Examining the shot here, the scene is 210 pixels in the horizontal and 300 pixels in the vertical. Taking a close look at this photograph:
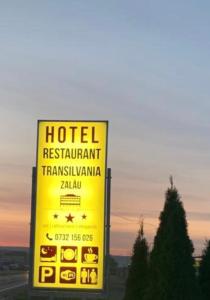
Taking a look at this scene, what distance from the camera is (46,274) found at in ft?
54.4

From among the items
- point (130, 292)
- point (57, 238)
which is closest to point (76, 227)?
point (57, 238)

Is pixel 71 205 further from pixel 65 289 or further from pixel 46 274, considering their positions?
pixel 65 289

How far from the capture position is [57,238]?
53.9 ft

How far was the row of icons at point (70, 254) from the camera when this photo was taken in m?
16.4

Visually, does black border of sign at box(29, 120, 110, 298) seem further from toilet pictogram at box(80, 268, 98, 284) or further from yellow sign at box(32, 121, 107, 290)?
toilet pictogram at box(80, 268, 98, 284)

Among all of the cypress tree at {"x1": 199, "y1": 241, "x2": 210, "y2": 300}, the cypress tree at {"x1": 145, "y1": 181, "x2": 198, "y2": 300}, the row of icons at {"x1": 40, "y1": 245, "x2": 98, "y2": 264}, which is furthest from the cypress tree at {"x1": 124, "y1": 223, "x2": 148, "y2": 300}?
the cypress tree at {"x1": 145, "y1": 181, "x2": 198, "y2": 300}

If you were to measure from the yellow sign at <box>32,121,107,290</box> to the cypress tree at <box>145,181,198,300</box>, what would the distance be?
1701 mm

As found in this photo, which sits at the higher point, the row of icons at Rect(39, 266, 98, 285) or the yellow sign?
the yellow sign

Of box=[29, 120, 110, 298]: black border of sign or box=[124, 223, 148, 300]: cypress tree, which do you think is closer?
box=[29, 120, 110, 298]: black border of sign

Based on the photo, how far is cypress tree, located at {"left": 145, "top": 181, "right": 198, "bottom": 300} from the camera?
14.6 m

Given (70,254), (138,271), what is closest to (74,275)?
(70,254)

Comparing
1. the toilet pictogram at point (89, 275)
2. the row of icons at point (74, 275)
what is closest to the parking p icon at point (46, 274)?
the row of icons at point (74, 275)

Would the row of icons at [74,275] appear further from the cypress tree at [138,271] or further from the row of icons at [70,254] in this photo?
the cypress tree at [138,271]

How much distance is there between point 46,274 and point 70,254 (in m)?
0.70
